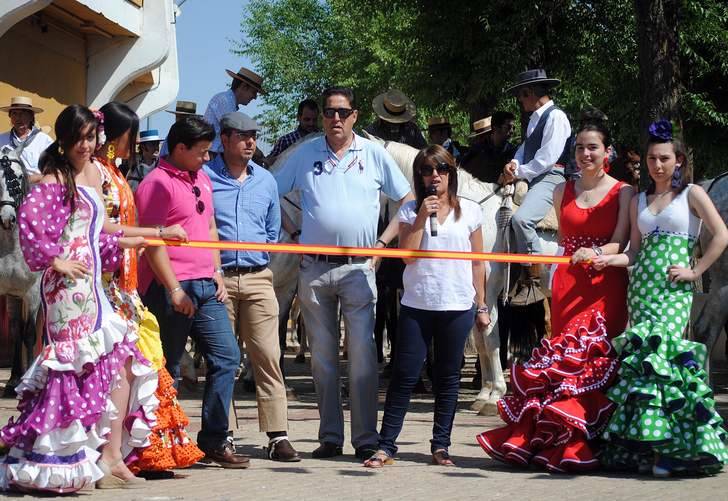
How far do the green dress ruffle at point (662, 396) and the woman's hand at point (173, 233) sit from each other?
2689 mm

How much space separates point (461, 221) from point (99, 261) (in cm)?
240

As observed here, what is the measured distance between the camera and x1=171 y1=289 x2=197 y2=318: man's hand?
7535 mm

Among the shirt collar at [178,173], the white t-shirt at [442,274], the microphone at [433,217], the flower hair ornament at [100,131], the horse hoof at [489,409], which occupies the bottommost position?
the horse hoof at [489,409]

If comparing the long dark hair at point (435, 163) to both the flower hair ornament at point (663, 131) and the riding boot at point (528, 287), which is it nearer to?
the flower hair ornament at point (663, 131)

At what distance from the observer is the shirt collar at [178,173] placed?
7855 mm

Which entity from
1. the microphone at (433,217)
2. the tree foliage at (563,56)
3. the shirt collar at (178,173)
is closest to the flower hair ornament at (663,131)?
the microphone at (433,217)

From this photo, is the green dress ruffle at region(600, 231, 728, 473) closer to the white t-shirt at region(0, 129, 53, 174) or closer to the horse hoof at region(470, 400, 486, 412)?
the horse hoof at region(470, 400, 486, 412)

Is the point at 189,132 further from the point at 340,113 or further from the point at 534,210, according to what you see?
the point at 534,210

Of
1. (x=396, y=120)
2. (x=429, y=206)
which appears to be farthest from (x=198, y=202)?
(x=396, y=120)

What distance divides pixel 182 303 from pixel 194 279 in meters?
0.30

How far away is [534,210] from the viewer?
35.9 ft

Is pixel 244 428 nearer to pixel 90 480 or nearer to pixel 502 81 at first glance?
pixel 90 480

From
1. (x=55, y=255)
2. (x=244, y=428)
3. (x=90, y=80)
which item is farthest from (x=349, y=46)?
(x=55, y=255)

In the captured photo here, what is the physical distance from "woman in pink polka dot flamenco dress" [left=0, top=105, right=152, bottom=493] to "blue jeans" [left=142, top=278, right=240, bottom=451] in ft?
2.35
